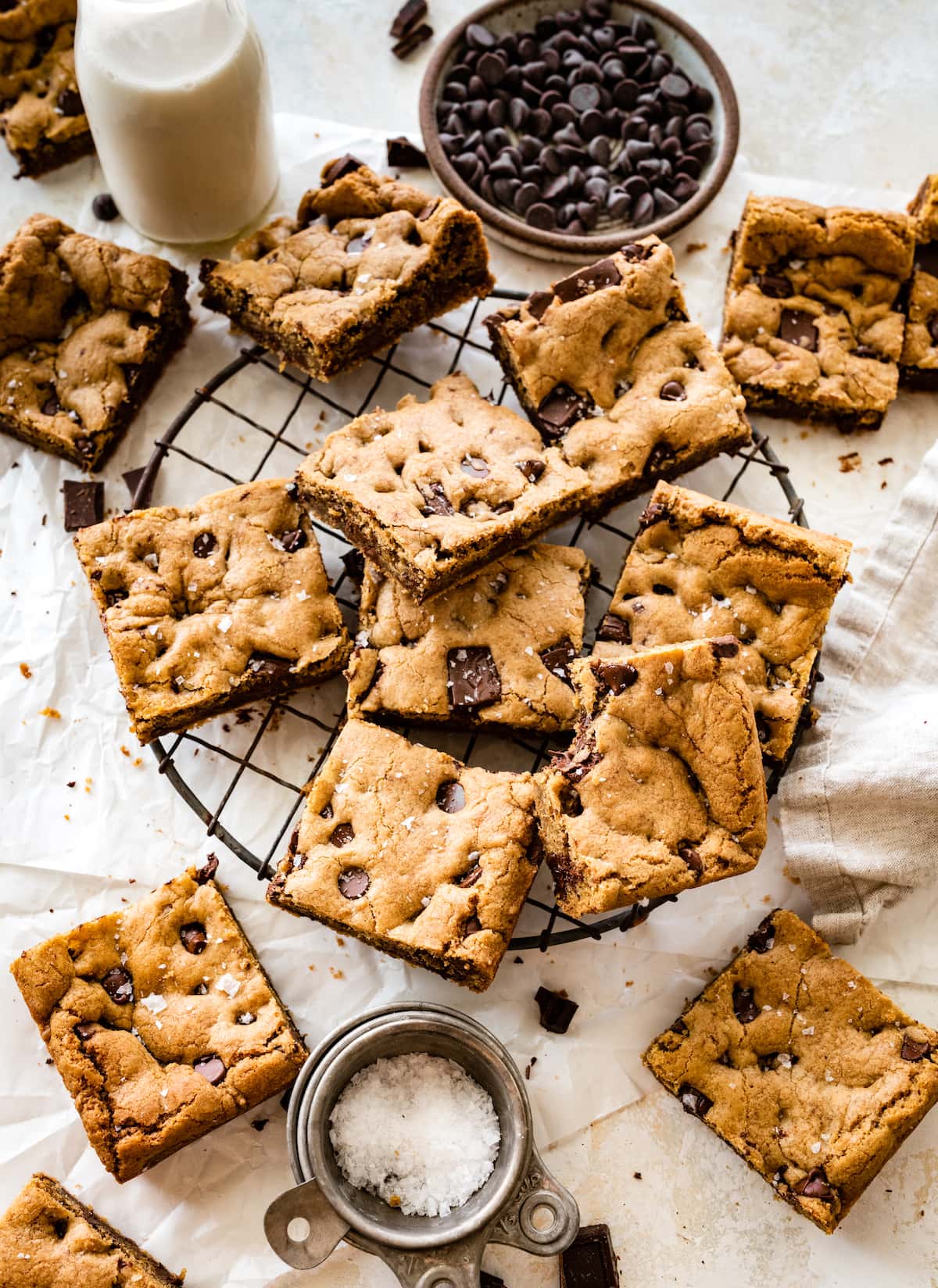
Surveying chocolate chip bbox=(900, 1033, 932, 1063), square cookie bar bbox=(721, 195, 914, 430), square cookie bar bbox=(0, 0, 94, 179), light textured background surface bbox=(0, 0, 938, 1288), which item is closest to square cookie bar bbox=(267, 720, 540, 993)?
light textured background surface bbox=(0, 0, 938, 1288)

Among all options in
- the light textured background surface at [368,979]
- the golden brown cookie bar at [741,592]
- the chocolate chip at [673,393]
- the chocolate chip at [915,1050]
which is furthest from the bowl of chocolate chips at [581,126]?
the chocolate chip at [915,1050]

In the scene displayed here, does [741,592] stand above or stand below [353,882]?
above

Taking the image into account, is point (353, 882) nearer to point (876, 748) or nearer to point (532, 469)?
point (532, 469)

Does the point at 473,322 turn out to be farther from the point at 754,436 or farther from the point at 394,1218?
the point at 394,1218

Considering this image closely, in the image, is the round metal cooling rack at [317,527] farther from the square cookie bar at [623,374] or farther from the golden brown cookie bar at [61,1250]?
the golden brown cookie bar at [61,1250]

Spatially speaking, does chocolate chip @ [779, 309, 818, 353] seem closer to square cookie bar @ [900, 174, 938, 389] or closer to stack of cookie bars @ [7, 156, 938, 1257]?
stack of cookie bars @ [7, 156, 938, 1257]

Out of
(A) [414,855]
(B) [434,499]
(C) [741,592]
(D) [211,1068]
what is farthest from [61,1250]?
(C) [741,592]

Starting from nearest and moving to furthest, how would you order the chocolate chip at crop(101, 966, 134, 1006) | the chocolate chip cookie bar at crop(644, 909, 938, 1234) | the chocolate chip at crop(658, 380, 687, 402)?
1. the chocolate chip cookie bar at crop(644, 909, 938, 1234)
2. the chocolate chip at crop(101, 966, 134, 1006)
3. the chocolate chip at crop(658, 380, 687, 402)
